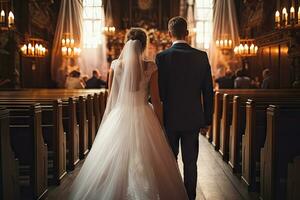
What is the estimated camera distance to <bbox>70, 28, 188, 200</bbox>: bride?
4.20 metres

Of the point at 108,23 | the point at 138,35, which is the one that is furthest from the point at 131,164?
the point at 108,23

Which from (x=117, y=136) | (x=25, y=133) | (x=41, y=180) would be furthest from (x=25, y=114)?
(x=117, y=136)

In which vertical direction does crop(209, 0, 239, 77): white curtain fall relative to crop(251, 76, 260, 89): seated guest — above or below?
above

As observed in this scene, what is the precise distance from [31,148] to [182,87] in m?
1.71

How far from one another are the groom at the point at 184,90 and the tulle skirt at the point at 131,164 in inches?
6.4

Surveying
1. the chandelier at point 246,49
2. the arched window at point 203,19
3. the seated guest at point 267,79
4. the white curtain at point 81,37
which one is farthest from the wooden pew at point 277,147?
the arched window at point 203,19

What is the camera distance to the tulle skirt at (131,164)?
4.17m

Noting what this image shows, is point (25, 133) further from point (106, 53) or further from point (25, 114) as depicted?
point (106, 53)

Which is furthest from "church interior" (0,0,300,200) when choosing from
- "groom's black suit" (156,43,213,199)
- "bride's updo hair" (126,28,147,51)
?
"bride's updo hair" (126,28,147,51)

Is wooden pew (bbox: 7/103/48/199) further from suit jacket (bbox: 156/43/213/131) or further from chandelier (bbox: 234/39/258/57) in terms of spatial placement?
chandelier (bbox: 234/39/258/57)

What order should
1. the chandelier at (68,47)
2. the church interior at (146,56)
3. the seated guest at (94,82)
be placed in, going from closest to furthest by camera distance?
1. the church interior at (146,56)
2. the seated guest at (94,82)
3. the chandelier at (68,47)

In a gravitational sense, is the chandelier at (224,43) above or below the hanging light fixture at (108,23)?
below

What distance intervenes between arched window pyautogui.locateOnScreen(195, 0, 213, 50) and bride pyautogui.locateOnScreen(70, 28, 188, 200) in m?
16.8

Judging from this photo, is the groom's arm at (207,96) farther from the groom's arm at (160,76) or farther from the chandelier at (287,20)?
the chandelier at (287,20)
